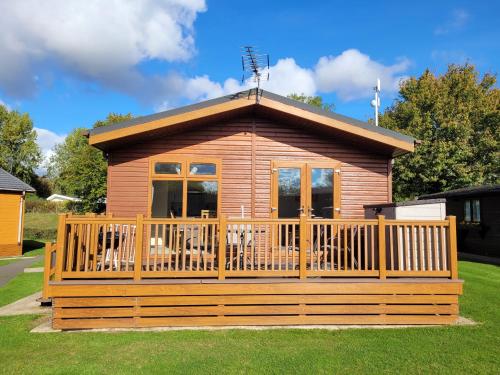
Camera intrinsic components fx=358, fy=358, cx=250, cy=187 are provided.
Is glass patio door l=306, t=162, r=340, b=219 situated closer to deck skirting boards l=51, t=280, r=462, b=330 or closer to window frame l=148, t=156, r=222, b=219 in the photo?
window frame l=148, t=156, r=222, b=219

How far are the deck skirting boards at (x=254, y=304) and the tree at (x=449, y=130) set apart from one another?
56.9ft

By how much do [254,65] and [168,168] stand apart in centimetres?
280

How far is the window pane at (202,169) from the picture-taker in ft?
24.8

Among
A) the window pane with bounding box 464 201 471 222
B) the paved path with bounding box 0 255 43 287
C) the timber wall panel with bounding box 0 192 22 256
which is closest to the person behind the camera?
the paved path with bounding box 0 255 43 287

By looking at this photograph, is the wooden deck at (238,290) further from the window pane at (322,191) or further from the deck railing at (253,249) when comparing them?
the window pane at (322,191)

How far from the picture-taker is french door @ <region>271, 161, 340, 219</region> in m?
7.59

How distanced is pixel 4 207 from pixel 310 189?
13308mm

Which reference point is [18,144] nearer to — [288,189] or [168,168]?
[168,168]

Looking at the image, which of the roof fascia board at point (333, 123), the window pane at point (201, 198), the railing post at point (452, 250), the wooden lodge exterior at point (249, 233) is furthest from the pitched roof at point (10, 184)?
the railing post at point (452, 250)

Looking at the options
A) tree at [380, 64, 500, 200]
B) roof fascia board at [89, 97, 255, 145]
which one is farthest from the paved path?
tree at [380, 64, 500, 200]

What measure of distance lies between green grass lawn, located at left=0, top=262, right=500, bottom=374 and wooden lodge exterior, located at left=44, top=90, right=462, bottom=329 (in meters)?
0.38

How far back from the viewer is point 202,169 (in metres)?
7.59

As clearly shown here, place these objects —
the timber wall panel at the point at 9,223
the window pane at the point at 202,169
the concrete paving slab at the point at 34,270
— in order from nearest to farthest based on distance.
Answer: the window pane at the point at 202,169 → the concrete paving slab at the point at 34,270 → the timber wall panel at the point at 9,223

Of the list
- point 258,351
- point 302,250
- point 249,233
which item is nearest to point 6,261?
point 249,233
